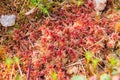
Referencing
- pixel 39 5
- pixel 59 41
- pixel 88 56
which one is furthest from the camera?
pixel 39 5

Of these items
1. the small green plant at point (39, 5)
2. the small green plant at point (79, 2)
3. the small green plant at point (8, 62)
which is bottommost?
the small green plant at point (8, 62)

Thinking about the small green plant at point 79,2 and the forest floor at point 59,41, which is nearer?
the forest floor at point 59,41

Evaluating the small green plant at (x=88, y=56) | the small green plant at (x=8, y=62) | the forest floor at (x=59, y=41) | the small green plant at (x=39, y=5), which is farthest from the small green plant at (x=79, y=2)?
the small green plant at (x=8, y=62)

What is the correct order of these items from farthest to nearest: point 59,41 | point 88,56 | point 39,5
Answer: point 39,5 < point 59,41 < point 88,56

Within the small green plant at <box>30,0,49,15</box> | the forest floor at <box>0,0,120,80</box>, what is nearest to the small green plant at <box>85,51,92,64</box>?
the forest floor at <box>0,0,120,80</box>

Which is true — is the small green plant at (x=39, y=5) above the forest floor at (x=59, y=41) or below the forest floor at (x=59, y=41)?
above

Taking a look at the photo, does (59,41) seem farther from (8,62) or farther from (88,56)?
(8,62)

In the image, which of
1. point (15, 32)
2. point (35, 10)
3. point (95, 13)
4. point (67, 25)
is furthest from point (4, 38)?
point (95, 13)

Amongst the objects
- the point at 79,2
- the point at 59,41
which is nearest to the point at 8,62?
the point at 59,41

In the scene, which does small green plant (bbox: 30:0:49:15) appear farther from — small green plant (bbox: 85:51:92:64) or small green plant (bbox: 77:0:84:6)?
small green plant (bbox: 85:51:92:64)

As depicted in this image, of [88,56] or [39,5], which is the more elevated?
[39,5]

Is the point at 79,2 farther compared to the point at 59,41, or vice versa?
the point at 79,2

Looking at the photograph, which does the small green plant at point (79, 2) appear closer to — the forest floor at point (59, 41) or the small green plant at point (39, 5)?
the forest floor at point (59, 41)
